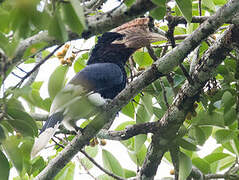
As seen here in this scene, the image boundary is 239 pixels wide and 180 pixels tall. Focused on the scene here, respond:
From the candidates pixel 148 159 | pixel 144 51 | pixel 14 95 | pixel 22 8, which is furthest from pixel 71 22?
pixel 144 51

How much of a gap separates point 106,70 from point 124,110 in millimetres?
488

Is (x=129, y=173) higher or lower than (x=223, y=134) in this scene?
lower

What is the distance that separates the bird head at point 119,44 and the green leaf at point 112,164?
999 mm

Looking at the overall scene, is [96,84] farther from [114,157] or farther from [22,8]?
[22,8]

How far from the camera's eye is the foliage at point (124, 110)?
154 cm

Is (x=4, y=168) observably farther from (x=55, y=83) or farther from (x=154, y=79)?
(x=154, y=79)

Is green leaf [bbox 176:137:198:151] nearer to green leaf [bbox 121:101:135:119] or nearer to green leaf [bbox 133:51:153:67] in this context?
green leaf [bbox 121:101:135:119]

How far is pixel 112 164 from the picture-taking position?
3.55 m

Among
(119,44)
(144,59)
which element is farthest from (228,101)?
(119,44)

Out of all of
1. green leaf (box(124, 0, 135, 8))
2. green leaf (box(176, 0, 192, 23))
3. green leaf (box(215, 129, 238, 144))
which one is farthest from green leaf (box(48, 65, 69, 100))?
green leaf (box(215, 129, 238, 144))

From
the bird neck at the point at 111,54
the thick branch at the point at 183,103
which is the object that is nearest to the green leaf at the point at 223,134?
the thick branch at the point at 183,103

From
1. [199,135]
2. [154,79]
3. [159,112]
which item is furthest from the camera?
[159,112]

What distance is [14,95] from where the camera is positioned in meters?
1.71

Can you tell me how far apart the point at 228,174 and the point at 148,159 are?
26.3 inches
